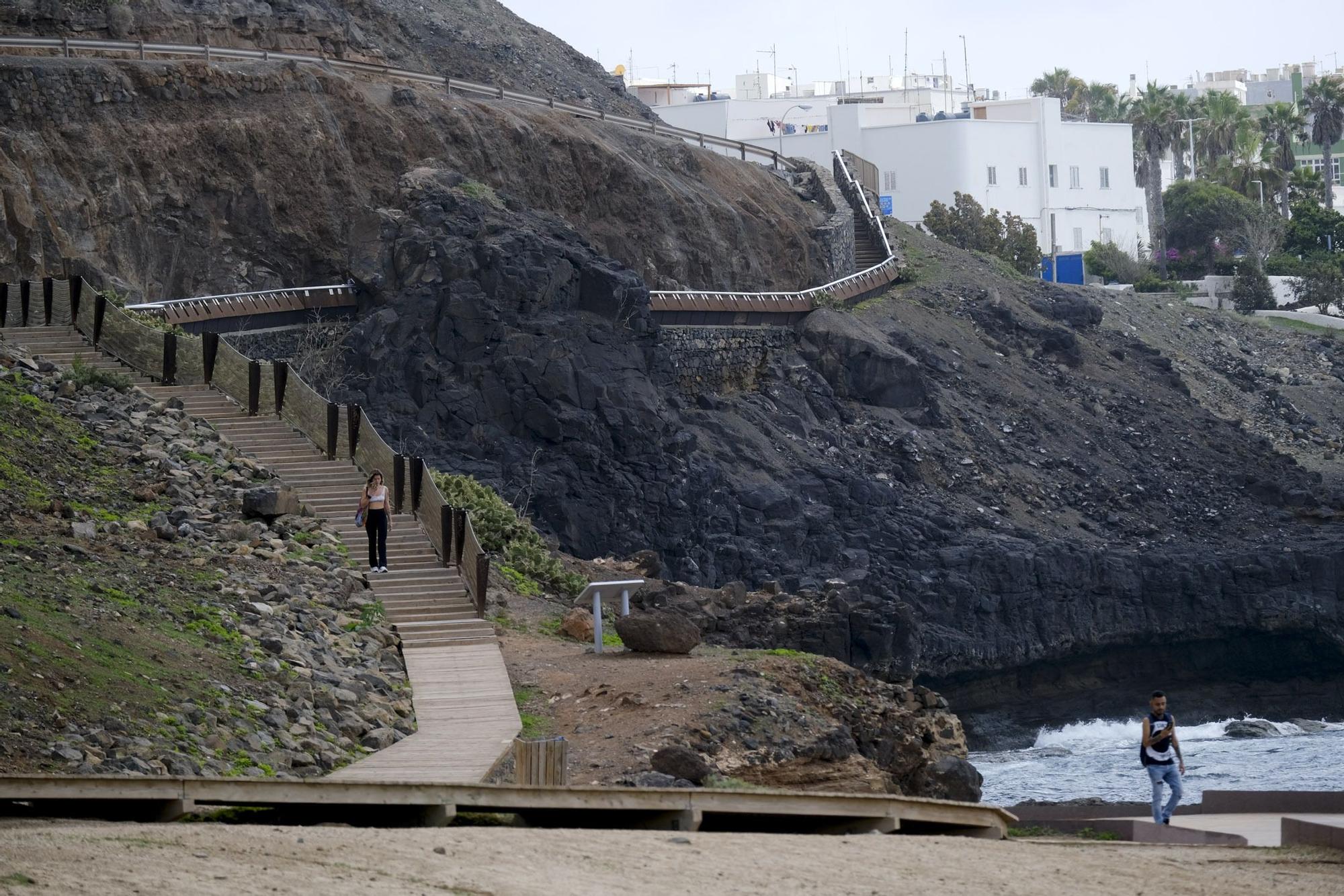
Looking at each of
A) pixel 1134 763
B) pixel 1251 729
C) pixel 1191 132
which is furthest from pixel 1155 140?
pixel 1134 763

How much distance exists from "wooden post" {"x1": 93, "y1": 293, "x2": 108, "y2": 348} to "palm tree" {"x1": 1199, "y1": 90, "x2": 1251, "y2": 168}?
82.2 metres

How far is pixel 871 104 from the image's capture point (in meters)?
83.9

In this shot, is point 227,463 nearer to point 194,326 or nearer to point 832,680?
point 832,680

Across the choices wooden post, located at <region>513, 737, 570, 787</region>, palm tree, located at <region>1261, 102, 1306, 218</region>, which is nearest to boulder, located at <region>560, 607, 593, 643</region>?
wooden post, located at <region>513, 737, 570, 787</region>

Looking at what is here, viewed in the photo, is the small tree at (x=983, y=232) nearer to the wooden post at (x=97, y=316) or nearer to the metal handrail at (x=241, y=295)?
the metal handrail at (x=241, y=295)

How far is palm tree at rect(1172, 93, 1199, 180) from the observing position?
315ft

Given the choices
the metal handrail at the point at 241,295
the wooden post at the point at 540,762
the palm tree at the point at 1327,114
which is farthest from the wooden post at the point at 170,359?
the palm tree at the point at 1327,114

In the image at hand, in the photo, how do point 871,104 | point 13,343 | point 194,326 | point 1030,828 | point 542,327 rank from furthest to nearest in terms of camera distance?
point 871,104
point 542,327
point 194,326
point 13,343
point 1030,828

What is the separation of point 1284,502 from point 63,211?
3456 cm

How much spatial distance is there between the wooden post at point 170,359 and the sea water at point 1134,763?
1668 cm

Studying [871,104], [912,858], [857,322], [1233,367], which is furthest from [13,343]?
[871,104]

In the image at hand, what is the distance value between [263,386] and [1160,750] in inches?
597

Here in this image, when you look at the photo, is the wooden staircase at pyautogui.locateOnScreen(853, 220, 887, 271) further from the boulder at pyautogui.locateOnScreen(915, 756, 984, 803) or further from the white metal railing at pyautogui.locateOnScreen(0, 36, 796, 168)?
the boulder at pyautogui.locateOnScreen(915, 756, 984, 803)

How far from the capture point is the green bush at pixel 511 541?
27.5 m
